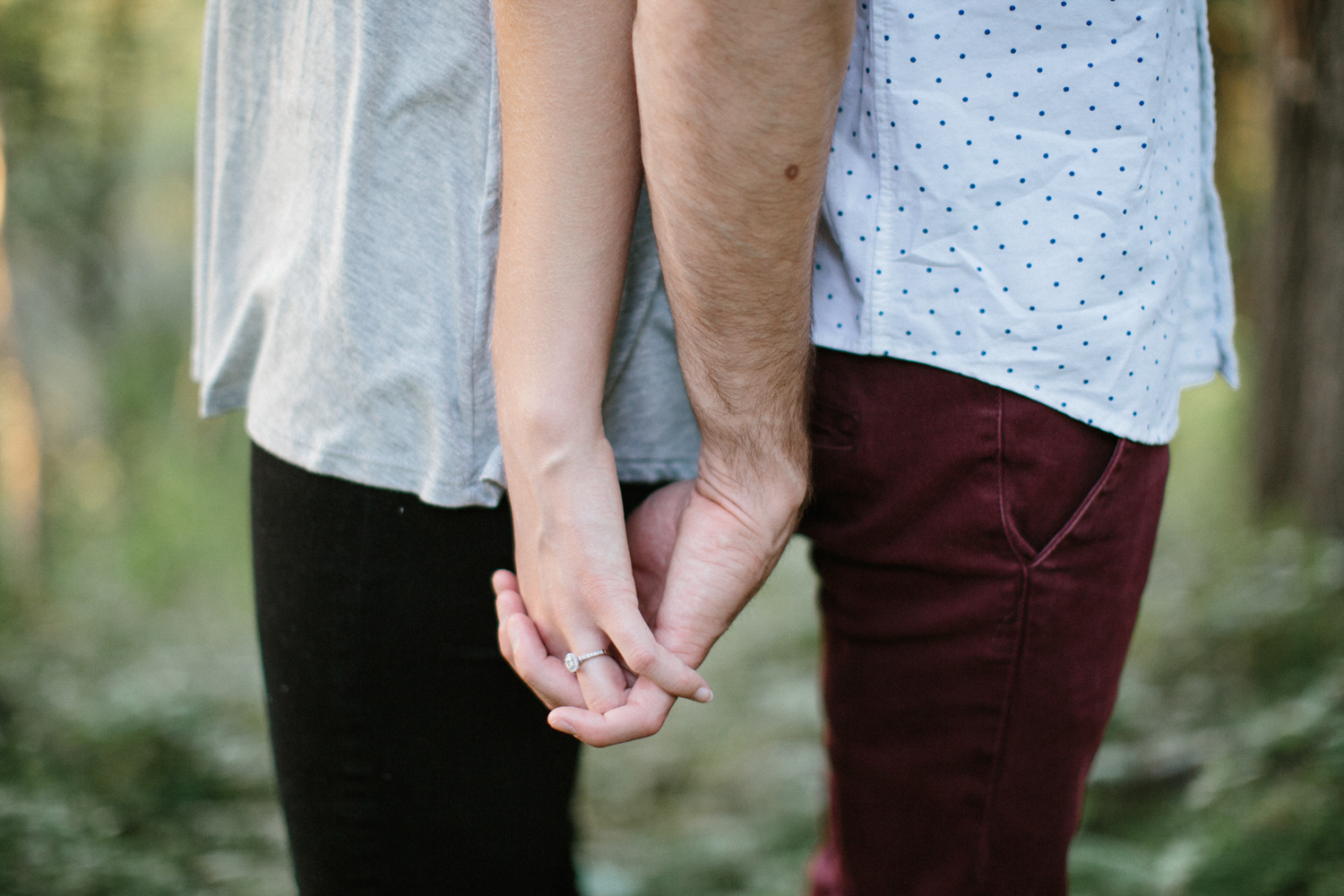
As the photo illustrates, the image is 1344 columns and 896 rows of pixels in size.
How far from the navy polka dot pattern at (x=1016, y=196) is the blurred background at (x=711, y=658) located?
4.61ft

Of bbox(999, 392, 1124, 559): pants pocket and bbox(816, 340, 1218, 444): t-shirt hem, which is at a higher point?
bbox(816, 340, 1218, 444): t-shirt hem

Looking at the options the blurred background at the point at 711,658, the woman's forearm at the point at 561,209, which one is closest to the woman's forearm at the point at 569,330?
the woman's forearm at the point at 561,209

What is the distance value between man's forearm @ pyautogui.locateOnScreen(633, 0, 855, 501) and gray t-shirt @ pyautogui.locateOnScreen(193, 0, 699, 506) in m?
0.15

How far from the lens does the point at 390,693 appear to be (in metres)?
0.92

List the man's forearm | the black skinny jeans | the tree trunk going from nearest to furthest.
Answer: the man's forearm
the black skinny jeans
the tree trunk

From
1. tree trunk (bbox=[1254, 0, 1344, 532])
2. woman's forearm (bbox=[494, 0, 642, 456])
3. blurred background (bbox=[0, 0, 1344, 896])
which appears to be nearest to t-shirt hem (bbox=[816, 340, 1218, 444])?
woman's forearm (bbox=[494, 0, 642, 456])

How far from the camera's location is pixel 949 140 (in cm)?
80

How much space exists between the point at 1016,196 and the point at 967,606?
1.28 ft

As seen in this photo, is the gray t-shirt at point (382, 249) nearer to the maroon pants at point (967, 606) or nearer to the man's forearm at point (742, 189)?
the man's forearm at point (742, 189)

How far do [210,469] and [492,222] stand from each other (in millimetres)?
4985

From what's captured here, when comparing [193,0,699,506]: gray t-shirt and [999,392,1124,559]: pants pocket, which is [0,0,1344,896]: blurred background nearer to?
[999,392,1124,559]: pants pocket

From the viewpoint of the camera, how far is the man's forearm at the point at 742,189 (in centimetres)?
67

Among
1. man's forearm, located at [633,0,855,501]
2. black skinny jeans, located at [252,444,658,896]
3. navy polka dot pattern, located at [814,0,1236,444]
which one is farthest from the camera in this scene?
black skinny jeans, located at [252,444,658,896]

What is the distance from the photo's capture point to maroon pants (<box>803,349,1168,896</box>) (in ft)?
2.77
